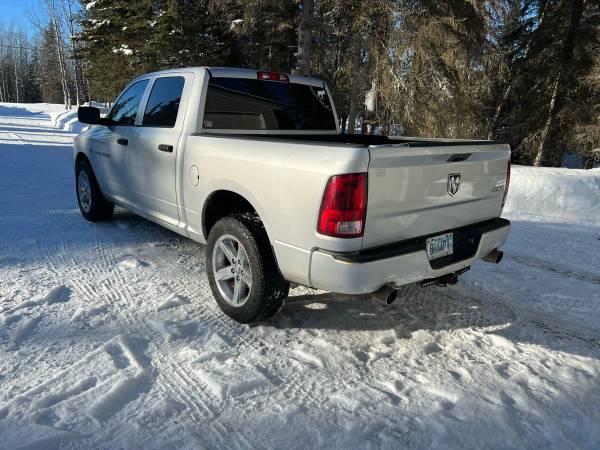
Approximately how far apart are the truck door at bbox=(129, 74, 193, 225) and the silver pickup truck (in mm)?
15

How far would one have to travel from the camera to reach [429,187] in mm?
2750

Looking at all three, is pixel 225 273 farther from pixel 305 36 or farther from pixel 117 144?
pixel 305 36

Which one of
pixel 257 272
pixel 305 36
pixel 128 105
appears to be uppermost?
pixel 305 36

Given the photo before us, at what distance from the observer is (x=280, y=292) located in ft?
9.99

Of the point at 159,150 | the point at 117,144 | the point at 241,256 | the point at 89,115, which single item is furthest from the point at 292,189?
the point at 89,115

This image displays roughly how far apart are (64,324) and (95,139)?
2846mm

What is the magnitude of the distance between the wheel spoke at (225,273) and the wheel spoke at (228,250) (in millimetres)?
67

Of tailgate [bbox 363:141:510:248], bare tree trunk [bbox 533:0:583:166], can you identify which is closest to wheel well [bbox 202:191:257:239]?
tailgate [bbox 363:141:510:248]

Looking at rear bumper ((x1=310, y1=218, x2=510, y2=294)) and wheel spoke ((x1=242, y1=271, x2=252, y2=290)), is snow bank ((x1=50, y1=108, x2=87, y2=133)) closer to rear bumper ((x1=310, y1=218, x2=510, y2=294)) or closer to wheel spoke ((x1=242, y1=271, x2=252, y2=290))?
wheel spoke ((x1=242, y1=271, x2=252, y2=290))

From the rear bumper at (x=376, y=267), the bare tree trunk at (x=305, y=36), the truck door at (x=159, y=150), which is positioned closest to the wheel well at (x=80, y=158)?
the truck door at (x=159, y=150)

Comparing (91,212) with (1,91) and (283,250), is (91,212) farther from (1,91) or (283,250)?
(1,91)

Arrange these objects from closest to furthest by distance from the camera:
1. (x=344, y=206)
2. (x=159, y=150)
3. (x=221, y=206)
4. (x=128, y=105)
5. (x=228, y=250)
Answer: (x=344, y=206), (x=228, y=250), (x=221, y=206), (x=159, y=150), (x=128, y=105)

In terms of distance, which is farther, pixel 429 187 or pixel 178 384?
pixel 429 187

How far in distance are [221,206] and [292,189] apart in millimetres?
1096
